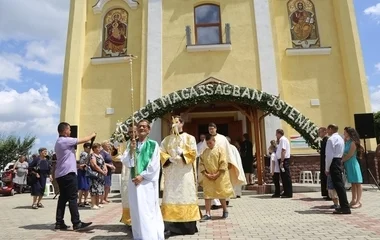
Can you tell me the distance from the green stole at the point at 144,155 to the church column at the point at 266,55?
29.9 feet

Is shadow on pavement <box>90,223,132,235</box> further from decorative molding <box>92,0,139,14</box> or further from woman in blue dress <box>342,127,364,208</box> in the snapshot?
decorative molding <box>92,0,139,14</box>

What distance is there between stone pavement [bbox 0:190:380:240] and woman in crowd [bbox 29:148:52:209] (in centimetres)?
81

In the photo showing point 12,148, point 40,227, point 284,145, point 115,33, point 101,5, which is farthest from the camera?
point 12,148

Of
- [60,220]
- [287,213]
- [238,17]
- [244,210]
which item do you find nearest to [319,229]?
[287,213]

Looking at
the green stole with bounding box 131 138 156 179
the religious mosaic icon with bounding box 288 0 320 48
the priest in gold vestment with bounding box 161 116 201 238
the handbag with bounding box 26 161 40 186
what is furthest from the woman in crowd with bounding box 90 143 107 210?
the religious mosaic icon with bounding box 288 0 320 48

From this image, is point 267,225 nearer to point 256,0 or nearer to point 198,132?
point 198,132

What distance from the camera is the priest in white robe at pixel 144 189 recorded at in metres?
4.73

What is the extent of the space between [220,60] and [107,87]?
501 centimetres

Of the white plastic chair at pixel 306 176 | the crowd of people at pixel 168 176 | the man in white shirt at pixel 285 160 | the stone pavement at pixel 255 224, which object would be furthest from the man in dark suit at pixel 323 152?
the white plastic chair at pixel 306 176

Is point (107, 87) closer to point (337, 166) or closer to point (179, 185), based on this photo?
point (179, 185)

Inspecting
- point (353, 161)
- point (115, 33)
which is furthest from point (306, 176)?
point (115, 33)

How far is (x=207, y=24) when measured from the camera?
15.0 m

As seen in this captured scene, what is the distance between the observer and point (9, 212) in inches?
359

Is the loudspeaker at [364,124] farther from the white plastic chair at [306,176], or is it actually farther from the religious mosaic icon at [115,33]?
the religious mosaic icon at [115,33]
